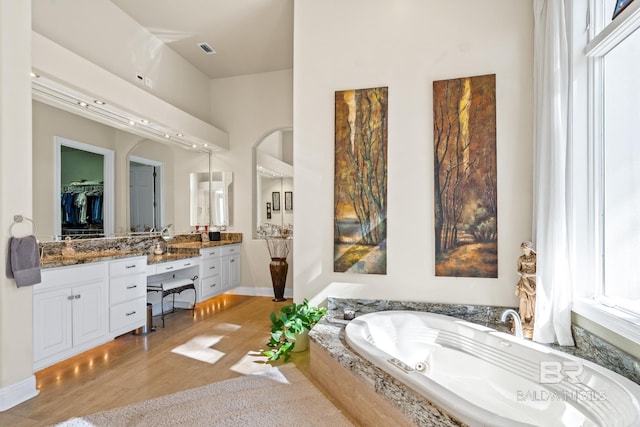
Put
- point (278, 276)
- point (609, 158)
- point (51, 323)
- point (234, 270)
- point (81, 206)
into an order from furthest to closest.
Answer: point (234, 270) < point (278, 276) < point (81, 206) < point (51, 323) < point (609, 158)

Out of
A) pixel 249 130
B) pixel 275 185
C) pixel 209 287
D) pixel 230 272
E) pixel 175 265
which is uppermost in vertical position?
pixel 249 130

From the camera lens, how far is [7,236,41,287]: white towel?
7.16 feet

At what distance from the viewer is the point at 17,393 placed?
2184 mm

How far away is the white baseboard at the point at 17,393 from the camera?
2119 mm

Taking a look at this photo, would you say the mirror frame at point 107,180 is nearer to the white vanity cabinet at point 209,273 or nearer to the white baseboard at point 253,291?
the white vanity cabinet at point 209,273

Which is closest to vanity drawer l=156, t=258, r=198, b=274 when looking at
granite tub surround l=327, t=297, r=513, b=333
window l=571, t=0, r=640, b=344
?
granite tub surround l=327, t=297, r=513, b=333

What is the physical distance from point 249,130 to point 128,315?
10.2ft

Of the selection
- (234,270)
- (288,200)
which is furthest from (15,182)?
(288,200)

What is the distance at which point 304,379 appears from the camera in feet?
8.10

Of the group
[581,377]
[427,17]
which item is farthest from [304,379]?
[427,17]

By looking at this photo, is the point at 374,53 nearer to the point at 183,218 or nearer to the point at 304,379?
the point at 304,379

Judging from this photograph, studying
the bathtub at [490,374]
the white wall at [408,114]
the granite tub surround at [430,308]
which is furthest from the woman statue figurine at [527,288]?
the bathtub at [490,374]

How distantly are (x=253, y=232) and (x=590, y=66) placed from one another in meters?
4.37

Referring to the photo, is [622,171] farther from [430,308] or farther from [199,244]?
[199,244]
